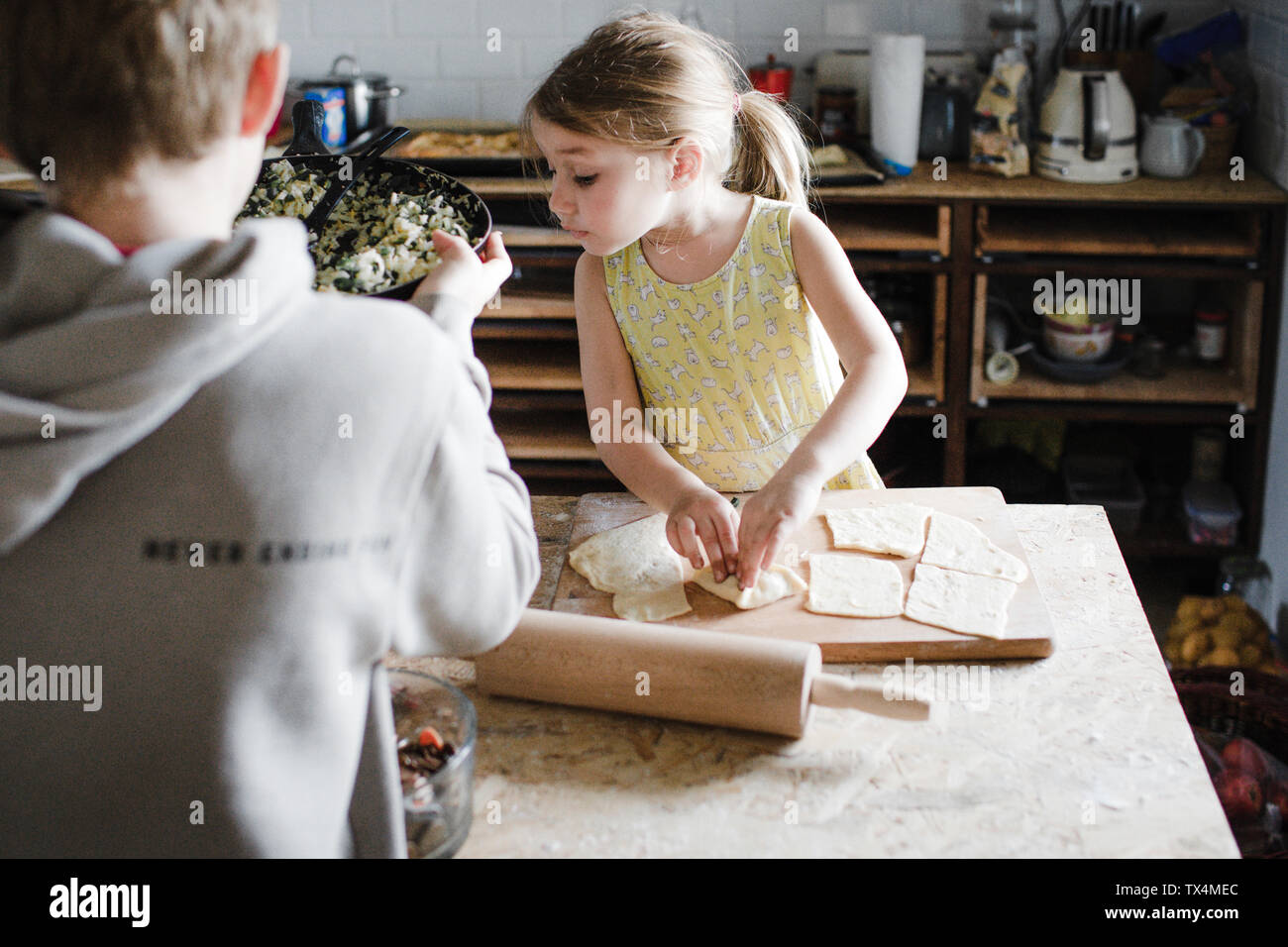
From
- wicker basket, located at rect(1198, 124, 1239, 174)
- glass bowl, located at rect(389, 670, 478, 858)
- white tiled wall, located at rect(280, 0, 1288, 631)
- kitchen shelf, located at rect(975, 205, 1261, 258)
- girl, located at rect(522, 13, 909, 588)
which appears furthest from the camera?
white tiled wall, located at rect(280, 0, 1288, 631)

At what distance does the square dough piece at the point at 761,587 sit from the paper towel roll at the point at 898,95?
1.87m

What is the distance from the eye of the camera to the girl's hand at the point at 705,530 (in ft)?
4.21

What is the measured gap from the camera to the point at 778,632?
47.3 inches

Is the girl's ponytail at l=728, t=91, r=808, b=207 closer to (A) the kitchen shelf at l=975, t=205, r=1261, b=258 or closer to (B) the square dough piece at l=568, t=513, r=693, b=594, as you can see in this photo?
(B) the square dough piece at l=568, t=513, r=693, b=594

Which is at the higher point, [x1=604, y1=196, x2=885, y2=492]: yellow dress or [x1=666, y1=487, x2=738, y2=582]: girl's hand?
[x1=604, y1=196, x2=885, y2=492]: yellow dress

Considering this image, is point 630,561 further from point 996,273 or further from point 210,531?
point 996,273

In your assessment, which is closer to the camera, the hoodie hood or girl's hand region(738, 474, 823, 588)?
the hoodie hood

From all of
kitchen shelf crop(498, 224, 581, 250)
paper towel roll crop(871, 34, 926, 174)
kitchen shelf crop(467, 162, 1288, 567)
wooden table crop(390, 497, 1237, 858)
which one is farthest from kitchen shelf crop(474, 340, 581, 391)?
wooden table crop(390, 497, 1237, 858)

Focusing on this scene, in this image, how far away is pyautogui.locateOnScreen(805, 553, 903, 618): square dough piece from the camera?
1.23 m

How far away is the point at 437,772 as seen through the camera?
91 cm

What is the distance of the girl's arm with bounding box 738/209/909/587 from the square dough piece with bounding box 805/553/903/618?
0.06 m

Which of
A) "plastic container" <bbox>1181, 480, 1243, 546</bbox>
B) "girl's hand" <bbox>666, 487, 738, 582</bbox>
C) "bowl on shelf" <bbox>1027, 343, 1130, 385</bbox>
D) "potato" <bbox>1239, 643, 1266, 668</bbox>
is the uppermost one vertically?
"girl's hand" <bbox>666, 487, 738, 582</bbox>

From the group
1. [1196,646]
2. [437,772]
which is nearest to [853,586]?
[437,772]
